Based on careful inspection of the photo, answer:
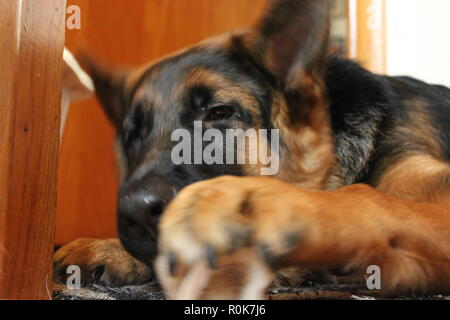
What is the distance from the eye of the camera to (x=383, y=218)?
712 millimetres

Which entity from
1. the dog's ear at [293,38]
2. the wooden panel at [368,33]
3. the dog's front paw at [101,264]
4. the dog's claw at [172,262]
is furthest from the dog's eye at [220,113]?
the wooden panel at [368,33]

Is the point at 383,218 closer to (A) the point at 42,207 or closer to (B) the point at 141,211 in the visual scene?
(B) the point at 141,211

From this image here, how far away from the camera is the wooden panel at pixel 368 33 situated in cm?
185

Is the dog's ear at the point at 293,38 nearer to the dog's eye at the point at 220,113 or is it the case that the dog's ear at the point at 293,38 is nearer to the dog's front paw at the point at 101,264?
the dog's eye at the point at 220,113

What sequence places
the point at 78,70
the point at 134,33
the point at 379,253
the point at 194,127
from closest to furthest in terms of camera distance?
the point at 379,253 → the point at 194,127 → the point at 78,70 → the point at 134,33

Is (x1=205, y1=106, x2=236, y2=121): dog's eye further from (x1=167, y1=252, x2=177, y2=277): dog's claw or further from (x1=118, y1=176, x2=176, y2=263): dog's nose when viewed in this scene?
(x1=167, y1=252, x2=177, y2=277): dog's claw

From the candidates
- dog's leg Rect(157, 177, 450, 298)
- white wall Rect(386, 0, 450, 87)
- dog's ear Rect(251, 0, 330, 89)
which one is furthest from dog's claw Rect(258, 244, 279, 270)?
white wall Rect(386, 0, 450, 87)

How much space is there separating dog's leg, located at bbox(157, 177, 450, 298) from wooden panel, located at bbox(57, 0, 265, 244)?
0.60 m

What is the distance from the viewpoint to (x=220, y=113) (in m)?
1.16

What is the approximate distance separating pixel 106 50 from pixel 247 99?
2.62 ft

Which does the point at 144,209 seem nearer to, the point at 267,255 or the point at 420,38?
the point at 267,255

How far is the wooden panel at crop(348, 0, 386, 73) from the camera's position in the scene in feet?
6.08

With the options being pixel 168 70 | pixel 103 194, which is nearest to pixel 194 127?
pixel 168 70

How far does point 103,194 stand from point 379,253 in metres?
1.24
